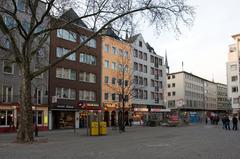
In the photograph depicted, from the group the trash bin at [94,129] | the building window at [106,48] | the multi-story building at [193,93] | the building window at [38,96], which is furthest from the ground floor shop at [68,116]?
the multi-story building at [193,93]

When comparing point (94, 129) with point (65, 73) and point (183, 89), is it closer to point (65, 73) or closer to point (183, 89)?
point (65, 73)

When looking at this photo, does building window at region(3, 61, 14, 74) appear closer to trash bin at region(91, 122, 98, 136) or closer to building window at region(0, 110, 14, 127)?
building window at region(0, 110, 14, 127)

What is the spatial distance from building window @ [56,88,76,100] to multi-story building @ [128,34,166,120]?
59.9ft

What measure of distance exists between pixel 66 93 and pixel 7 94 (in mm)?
11679

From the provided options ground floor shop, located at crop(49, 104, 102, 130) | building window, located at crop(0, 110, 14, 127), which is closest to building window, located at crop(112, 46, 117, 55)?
ground floor shop, located at crop(49, 104, 102, 130)

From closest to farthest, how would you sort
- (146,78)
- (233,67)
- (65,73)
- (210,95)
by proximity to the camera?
(65,73) < (146,78) < (233,67) < (210,95)

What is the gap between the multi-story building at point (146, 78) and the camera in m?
76.6

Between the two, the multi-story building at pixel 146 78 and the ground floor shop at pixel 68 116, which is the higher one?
the multi-story building at pixel 146 78

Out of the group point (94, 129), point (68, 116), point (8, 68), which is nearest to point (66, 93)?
point (68, 116)

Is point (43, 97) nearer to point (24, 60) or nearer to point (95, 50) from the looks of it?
point (95, 50)

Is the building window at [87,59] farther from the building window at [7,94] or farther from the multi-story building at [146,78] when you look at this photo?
the building window at [7,94]

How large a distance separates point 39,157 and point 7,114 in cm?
3150

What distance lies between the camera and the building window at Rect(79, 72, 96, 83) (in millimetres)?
59094

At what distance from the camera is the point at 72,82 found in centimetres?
5697
